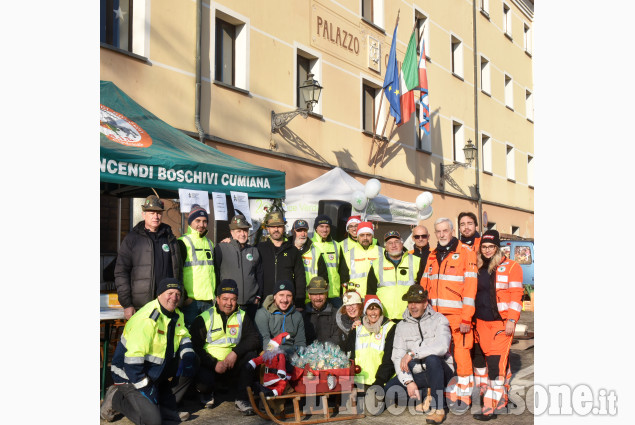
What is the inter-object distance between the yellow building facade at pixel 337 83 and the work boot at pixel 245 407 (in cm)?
567

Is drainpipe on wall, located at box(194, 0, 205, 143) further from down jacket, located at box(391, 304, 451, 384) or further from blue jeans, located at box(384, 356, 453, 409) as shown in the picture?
blue jeans, located at box(384, 356, 453, 409)

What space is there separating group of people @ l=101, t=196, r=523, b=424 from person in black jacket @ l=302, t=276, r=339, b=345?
0.5 inches

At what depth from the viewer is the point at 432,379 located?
20.4 ft

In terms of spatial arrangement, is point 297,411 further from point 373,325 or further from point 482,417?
point 482,417

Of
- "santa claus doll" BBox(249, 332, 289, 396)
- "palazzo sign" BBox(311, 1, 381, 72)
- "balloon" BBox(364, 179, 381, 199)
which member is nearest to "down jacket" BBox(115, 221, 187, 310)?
"santa claus doll" BBox(249, 332, 289, 396)

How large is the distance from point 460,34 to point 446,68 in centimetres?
216

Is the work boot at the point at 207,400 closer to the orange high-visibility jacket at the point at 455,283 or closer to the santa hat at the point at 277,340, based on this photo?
the santa hat at the point at 277,340

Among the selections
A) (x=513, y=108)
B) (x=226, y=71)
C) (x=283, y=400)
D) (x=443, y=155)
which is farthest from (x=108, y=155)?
(x=513, y=108)

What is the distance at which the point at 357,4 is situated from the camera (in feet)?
52.2

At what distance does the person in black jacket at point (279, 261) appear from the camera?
24.3 feet

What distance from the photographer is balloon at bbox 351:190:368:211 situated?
11844 mm

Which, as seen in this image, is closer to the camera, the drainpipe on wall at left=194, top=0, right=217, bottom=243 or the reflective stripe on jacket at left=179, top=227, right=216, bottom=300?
the reflective stripe on jacket at left=179, top=227, right=216, bottom=300

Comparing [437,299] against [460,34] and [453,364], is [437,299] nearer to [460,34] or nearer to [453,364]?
[453,364]

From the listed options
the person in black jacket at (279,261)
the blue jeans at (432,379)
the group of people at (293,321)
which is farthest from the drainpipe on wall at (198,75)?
the blue jeans at (432,379)
